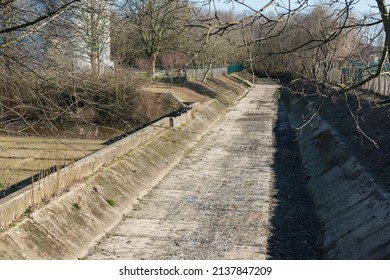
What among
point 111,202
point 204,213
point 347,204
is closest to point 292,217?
point 347,204

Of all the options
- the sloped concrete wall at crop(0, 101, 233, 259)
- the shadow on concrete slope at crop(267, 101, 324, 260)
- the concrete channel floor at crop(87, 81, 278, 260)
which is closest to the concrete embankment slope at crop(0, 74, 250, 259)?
the sloped concrete wall at crop(0, 101, 233, 259)

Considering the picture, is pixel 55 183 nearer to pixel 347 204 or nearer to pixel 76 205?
pixel 76 205

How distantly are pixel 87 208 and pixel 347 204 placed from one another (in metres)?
5.86

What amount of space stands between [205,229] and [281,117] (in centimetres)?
2939

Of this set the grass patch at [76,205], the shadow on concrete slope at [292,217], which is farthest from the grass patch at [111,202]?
the shadow on concrete slope at [292,217]

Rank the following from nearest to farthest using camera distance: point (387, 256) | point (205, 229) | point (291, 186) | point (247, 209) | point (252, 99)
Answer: point (387, 256), point (205, 229), point (247, 209), point (291, 186), point (252, 99)

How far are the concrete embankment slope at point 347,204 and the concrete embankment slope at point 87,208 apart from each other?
12.0 ft

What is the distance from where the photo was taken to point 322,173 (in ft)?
62.6

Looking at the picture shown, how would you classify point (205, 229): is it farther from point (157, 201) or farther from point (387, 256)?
point (387, 256)

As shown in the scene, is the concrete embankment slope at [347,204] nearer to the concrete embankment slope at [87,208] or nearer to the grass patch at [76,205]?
the concrete embankment slope at [87,208]

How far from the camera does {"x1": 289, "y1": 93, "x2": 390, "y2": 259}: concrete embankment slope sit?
35.9ft

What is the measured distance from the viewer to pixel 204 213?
14984 mm

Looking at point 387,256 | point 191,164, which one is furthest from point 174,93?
point 387,256

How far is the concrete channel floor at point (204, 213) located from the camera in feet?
39.3
